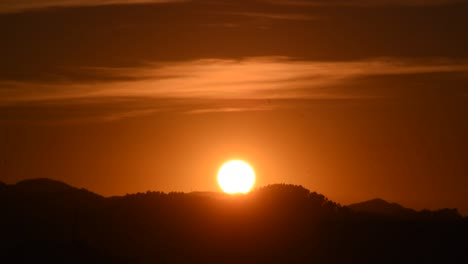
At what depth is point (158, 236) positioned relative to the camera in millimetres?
149125

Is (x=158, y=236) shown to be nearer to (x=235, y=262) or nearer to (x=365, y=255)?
(x=235, y=262)

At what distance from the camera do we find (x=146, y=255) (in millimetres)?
138125

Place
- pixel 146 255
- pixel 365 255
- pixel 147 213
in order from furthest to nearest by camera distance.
Answer: pixel 147 213 < pixel 365 255 < pixel 146 255

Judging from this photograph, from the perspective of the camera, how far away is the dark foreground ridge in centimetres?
14362

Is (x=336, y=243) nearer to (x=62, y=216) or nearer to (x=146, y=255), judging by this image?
(x=146, y=255)

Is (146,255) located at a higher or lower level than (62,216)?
lower

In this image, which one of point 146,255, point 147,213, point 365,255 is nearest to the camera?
point 146,255

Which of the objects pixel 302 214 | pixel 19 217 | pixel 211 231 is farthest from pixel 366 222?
pixel 19 217

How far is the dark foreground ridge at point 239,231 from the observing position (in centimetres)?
14362

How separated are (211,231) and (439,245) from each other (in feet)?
87.5

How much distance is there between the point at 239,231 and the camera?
151 m

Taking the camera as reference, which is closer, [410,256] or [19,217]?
[410,256]

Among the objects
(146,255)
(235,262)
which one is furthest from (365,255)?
(146,255)

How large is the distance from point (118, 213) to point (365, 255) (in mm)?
31671
